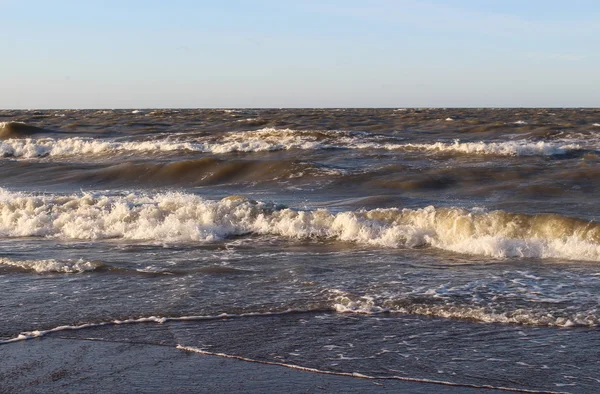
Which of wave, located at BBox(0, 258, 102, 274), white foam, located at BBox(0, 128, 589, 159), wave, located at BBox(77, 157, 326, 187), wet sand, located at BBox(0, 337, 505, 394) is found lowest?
wet sand, located at BBox(0, 337, 505, 394)

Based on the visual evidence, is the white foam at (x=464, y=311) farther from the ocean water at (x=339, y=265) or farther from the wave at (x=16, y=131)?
the wave at (x=16, y=131)

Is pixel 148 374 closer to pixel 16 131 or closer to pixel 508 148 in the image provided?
pixel 508 148

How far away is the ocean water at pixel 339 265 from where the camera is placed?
6.64 metres

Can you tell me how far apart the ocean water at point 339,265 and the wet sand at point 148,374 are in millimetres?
218

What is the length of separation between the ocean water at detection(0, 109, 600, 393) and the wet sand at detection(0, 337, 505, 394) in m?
0.22

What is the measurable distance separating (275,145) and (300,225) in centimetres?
1446

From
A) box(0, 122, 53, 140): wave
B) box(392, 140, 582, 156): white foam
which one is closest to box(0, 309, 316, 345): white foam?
box(392, 140, 582, 156): white foam

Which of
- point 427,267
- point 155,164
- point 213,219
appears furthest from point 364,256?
point 155,164

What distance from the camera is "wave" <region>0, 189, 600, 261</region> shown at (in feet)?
36.1

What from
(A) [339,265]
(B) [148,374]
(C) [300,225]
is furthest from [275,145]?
(B) [148,374]

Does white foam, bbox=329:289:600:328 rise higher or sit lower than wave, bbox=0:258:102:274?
higher

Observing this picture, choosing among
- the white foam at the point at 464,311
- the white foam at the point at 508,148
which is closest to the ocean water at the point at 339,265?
the white foam at the point at 464,311

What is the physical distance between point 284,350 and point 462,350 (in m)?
1.48

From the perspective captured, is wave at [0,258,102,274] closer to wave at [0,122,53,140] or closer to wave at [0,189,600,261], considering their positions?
wave at [0,189,600,261]
